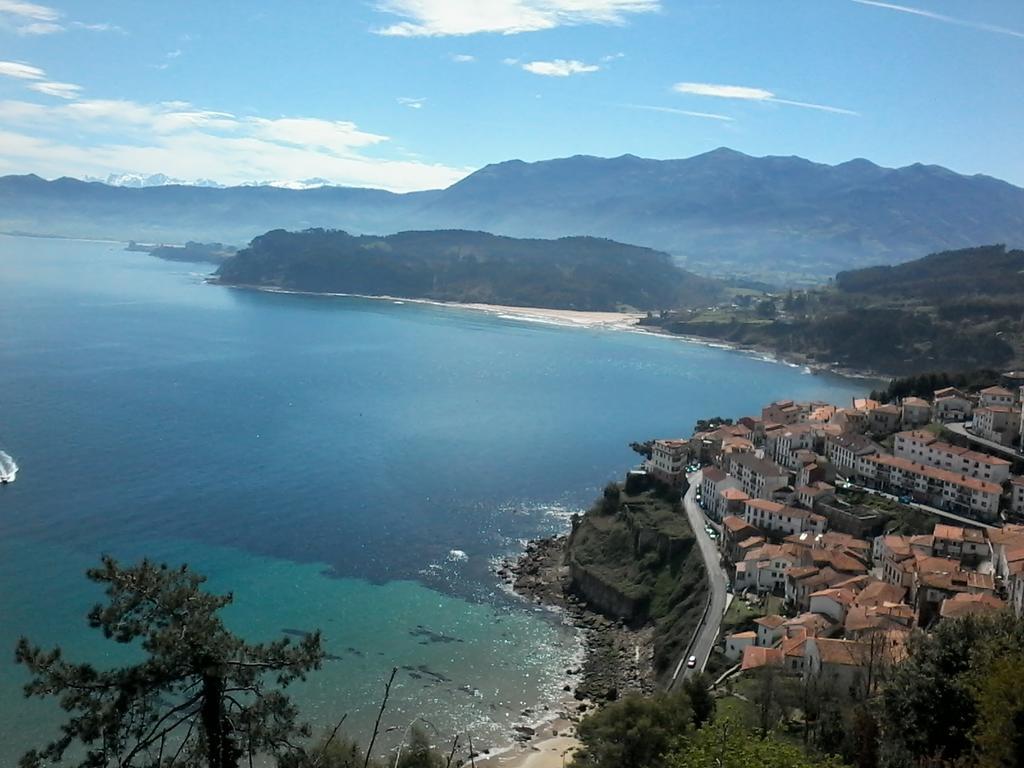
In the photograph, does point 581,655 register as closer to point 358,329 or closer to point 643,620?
point 643,620

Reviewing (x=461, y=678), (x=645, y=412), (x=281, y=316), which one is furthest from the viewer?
(x=281, y=316)

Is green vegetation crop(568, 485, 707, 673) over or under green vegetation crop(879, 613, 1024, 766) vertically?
under

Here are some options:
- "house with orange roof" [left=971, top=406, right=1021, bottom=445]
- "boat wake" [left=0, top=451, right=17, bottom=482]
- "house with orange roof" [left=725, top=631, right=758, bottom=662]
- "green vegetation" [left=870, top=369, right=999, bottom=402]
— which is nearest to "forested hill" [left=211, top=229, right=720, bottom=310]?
"green vegetation" [left=870, top=369, right=999, bottom=402]

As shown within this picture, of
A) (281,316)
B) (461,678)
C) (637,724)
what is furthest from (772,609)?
(281,316)

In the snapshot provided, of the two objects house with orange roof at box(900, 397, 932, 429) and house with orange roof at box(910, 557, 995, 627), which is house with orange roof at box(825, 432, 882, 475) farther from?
house with orange roof at box(910, 557, 995, 627)

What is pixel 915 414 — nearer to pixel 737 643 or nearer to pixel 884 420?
pixel 884 420

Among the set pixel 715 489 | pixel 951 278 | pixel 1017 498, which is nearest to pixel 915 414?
pixel 1017 498
